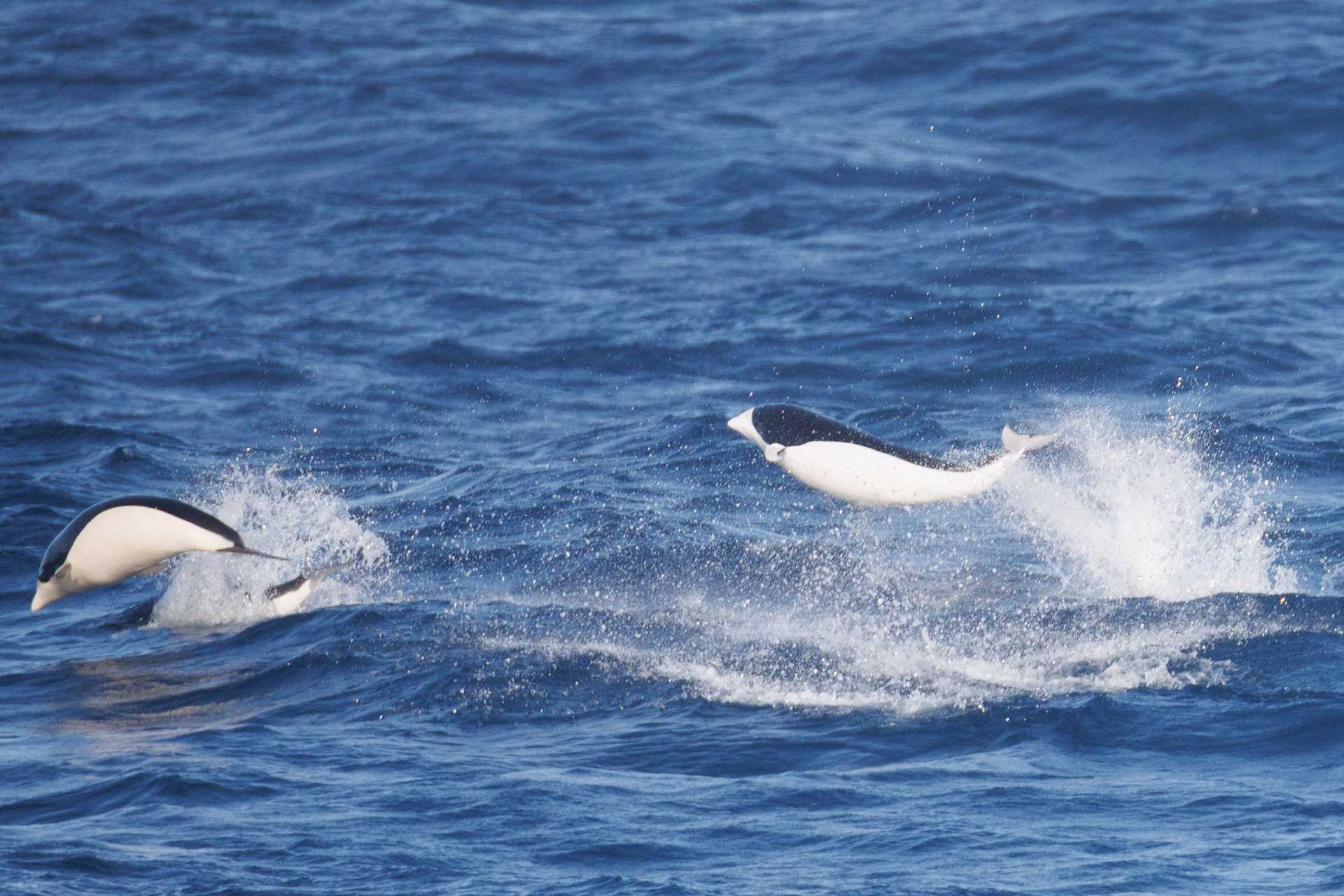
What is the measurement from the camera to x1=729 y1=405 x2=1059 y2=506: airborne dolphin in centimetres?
1202

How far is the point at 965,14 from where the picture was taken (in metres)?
33.4

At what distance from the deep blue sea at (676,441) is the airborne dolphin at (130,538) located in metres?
0.72

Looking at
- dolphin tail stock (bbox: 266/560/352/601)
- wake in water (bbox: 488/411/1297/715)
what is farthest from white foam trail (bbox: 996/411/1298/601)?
dolphin tail stock (bbox: 266/560/352/601)

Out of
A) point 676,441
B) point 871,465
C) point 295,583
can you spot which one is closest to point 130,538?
point 295,583

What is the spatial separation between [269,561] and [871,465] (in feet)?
17.9

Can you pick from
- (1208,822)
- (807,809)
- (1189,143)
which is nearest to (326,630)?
(807,809)

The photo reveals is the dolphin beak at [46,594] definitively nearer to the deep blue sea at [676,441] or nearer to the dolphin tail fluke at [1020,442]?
the deep blue sea at [676,441]

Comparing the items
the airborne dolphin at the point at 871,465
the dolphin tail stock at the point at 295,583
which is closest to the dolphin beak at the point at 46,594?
the dolphin tail stock at the point at 295,583

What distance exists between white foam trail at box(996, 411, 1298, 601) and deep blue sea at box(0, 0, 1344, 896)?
0.18 feet

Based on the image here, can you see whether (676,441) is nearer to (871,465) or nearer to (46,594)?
(871,465)

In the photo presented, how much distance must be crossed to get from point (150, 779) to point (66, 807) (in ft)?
1.56

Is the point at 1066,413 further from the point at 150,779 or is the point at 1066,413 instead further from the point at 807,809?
the point at 150,779

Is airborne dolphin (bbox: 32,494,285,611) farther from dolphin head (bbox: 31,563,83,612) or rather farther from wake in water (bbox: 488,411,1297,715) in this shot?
wake in water (bbox: 488,411,1297,715)

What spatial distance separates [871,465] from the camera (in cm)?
1200
